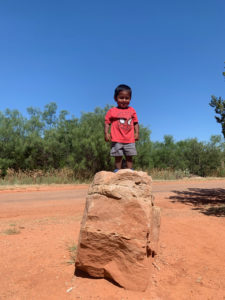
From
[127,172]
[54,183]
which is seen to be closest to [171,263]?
[127,172]

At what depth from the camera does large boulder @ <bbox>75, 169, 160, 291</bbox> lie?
2447 mm

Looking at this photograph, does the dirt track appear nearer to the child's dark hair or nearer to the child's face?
the child's face

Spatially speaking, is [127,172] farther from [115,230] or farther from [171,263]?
[171,263]

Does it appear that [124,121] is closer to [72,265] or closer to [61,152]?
[72,265]

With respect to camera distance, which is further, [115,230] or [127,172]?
[127,172]

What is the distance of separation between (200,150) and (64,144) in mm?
13869

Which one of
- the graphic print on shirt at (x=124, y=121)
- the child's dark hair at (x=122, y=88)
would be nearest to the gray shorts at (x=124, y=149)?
the graphic print on shirt at (x=124, y=121)

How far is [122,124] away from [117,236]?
2.21 metres

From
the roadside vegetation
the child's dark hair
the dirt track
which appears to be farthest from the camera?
the roadside vegetation

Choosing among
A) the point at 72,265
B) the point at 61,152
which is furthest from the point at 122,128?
the point at 61,152

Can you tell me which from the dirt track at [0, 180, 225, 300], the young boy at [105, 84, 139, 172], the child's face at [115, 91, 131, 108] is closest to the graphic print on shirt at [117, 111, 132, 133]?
the young boy at [105, 84, 139, 172]

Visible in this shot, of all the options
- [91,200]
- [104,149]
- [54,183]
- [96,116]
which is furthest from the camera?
[96,116]

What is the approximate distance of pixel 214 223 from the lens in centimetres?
476

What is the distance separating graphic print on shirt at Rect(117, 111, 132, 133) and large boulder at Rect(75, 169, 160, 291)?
168cm
